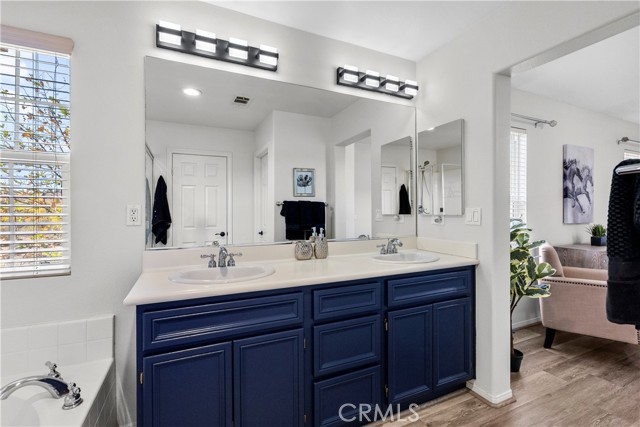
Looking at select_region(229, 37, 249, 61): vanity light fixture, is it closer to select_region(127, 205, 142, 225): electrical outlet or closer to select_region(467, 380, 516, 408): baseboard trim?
select_region(127, 205, 142, 225): electrical outlet

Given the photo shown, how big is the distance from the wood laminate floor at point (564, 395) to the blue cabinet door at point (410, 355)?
0.15 meters

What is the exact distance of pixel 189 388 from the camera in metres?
1.32

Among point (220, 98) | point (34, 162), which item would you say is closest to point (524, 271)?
point (220, 98)

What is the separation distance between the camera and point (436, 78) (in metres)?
2.37

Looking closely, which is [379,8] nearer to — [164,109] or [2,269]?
[164,109]

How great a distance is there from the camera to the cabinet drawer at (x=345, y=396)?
1571 millimetres

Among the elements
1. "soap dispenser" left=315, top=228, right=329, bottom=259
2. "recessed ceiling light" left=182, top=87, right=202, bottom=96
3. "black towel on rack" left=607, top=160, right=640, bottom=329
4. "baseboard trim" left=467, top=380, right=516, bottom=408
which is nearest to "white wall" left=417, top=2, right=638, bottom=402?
"baseboard trim" left=467, top=380, right=516, bottom=408

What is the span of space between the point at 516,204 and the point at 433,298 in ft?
6.23

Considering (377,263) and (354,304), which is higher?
(377,263)

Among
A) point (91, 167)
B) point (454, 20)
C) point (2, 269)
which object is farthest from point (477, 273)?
point (2, 269)

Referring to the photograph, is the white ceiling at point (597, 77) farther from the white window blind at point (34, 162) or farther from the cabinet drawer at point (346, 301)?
the white window blind at point (34, 162)

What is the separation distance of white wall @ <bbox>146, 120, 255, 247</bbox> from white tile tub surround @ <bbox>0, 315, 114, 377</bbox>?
2.13 ft

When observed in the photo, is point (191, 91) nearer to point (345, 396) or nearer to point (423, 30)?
point (423, 30)

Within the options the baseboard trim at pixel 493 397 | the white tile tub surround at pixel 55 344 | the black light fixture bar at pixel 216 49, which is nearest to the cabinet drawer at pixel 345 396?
the baseboard trim at pixel 493 397
